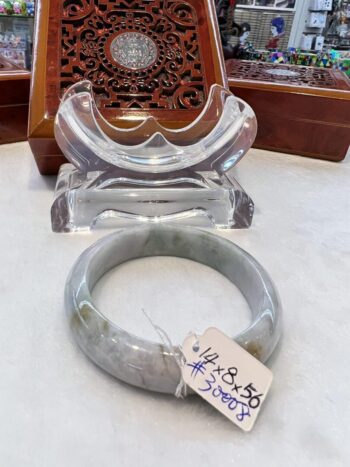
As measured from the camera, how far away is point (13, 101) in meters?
0.70

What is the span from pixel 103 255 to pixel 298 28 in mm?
1621

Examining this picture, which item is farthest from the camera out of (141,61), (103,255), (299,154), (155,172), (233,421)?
(299,154)

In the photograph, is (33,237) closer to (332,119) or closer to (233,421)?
(233,421)

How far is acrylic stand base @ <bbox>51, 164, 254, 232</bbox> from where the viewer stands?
1.76 ft

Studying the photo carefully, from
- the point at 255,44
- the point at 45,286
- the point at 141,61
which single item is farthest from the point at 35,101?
the point at 255,44

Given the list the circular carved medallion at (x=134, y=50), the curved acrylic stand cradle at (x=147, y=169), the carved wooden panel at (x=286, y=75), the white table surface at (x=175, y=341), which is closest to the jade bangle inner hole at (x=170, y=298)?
the white table surface at (x=175, y=341)

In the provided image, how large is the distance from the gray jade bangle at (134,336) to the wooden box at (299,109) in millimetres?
405

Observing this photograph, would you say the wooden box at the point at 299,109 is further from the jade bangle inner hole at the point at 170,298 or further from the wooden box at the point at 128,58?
the jade bangle inner hole at the point at 170,298

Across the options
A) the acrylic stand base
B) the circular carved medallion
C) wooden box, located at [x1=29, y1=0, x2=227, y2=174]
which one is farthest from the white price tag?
the circular carved medallion

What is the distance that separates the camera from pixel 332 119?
2.44 ft

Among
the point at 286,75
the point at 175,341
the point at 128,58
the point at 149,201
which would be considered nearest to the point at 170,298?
the point at 175,341

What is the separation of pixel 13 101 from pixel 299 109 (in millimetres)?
503

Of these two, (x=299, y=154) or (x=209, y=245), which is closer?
(x=209, y=245)

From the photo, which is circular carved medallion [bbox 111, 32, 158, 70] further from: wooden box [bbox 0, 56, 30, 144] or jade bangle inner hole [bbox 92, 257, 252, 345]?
jade bangle inner hole [bbox 92, 257, 252, 345]
